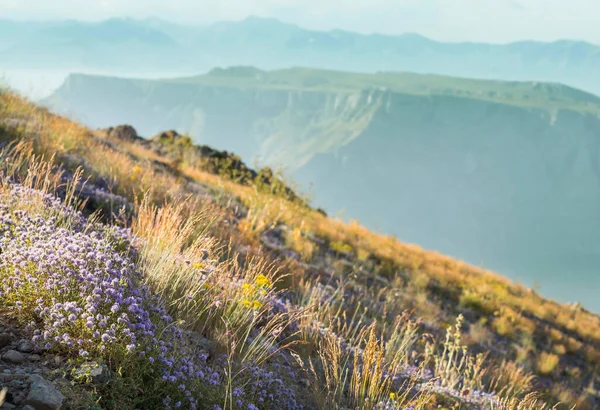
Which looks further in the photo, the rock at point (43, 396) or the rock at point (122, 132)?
the rock at point (122, 132)

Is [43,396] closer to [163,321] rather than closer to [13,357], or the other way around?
[13,357]

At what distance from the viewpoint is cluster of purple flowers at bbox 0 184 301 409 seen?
7.55ft

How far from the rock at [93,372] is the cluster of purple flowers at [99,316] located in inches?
2.6

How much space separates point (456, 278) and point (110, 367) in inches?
480

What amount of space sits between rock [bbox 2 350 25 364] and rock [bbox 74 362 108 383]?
28cm

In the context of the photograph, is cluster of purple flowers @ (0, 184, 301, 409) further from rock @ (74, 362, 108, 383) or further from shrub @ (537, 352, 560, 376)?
shrub @ (537, 352, 560, 376)

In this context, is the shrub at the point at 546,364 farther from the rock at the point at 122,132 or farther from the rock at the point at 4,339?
the rock at the point at 122,132

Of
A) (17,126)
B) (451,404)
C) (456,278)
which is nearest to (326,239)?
(456,278)

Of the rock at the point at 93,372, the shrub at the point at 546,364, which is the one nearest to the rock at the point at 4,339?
the rock at the point at 93,372

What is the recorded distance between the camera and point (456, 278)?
43.3 feet

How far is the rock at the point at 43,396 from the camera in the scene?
188 centimetres

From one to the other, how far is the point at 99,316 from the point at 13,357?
16.7 inches

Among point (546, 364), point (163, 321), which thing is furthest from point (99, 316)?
point (546, 364)

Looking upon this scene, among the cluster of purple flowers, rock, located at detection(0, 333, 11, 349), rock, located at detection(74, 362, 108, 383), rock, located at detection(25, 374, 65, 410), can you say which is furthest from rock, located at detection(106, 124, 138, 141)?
rock, located at detection(25, 374, 65, 410)
